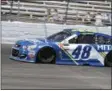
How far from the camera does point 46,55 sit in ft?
49.8

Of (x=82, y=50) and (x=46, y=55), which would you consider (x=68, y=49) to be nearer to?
(x=82, y=50)

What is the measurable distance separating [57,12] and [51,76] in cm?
1687

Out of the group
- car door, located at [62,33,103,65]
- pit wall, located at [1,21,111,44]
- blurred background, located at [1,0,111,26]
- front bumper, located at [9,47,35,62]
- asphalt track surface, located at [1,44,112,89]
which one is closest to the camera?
asphalt track surface, located at [1,44,112,89]

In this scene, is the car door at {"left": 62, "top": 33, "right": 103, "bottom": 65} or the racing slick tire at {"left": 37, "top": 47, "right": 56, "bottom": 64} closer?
the racing slick tire at {"left": 37, "top": 47, "right": 56, "bottom": 64}

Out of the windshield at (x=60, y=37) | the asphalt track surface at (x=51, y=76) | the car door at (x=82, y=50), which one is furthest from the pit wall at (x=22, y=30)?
the asphalt track surface at (x=51, y=76)

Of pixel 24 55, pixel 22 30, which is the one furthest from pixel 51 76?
pixel 22 30

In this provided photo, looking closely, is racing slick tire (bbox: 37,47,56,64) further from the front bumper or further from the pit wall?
the pit wall

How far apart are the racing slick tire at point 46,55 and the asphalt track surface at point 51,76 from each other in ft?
1.13

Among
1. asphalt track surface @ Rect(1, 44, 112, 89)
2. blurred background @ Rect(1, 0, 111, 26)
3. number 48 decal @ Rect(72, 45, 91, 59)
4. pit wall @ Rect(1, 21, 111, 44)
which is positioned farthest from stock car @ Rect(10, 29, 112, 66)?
blurred background @ Rect(1, 0, 111, 26)

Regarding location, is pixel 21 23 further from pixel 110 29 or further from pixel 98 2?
pixel 98 2

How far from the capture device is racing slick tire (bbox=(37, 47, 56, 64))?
49.6ft

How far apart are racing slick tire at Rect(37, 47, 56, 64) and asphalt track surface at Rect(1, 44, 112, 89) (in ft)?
1.13

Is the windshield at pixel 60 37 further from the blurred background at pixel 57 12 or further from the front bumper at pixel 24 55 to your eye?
the blurred background at pixel 57 12

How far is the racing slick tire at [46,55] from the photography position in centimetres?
1512
